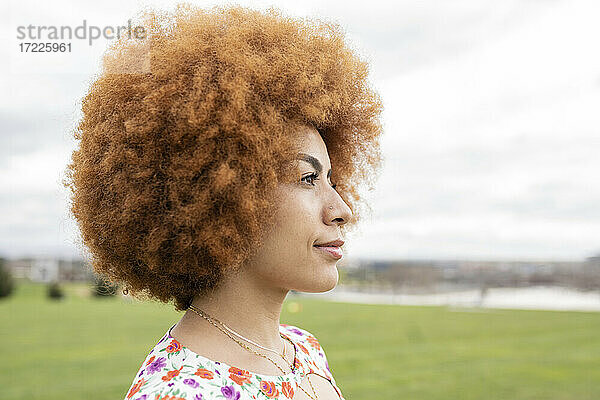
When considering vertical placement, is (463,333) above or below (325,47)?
below

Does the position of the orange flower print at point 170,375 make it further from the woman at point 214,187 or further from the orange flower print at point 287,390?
the orange flower print at point 287,390

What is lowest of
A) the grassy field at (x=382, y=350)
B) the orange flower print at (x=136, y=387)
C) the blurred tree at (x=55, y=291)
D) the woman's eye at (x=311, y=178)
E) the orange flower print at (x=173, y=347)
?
the grassy field at (x=382, y=350)

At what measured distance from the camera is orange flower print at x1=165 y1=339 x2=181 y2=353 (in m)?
1.52

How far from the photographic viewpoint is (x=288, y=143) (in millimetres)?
1595

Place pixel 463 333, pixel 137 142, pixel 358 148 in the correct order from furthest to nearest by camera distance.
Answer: pixel 463 333 → pixel 358 148 → pixel 137 142

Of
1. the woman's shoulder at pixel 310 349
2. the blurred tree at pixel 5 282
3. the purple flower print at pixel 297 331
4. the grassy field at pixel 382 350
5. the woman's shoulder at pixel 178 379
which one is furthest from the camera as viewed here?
the blurred tree at pixel 5 282

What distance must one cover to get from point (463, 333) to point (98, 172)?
16.3 metres

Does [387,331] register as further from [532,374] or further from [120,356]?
[120,356]

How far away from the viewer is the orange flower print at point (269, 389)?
1551 millimetres

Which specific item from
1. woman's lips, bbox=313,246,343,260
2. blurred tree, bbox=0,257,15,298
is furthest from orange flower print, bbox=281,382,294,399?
blurred tree, bbox=0,257,15,298

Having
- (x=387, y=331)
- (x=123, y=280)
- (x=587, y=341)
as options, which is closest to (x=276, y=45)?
(x=123, y=280)

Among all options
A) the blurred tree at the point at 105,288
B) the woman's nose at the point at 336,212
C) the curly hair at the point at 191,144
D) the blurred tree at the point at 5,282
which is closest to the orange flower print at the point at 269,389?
the curly hair at the point at 191,144

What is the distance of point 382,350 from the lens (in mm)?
13836

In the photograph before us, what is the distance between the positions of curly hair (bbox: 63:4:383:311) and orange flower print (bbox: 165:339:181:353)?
0.51 feet
